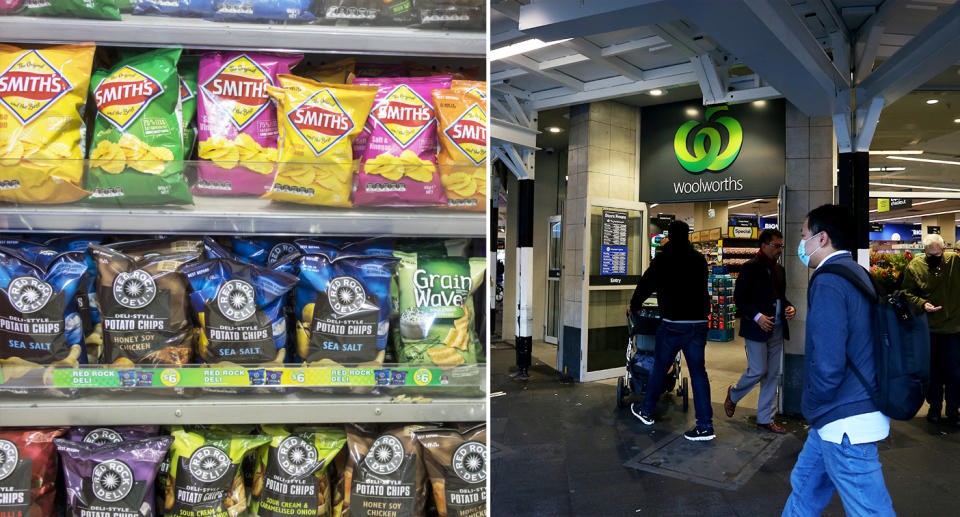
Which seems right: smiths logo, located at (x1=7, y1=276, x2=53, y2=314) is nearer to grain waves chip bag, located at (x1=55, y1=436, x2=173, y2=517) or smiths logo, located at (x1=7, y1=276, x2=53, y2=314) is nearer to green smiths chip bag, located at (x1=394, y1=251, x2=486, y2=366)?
grain waves chip bag, located at (x1=55, y1=436, x2=173, y2=517)

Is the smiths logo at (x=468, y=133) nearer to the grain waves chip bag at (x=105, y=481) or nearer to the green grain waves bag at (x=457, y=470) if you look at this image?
the green grain waves bag at (x=457, y=470)

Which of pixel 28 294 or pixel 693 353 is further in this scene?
pixel 693 353

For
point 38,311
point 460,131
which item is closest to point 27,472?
point 38,311

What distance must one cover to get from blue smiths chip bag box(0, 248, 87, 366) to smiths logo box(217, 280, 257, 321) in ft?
1.08

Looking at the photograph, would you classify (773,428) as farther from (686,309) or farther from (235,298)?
(235,298)

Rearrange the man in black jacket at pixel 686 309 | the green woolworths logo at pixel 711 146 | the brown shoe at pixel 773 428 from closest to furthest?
the man in black jacket at pixel 686 309 → the brown shoe at pixel 773 428 → the green woolworths logo at pixel 711 146

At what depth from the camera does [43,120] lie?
4.35ft

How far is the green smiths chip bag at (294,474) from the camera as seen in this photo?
1368mm

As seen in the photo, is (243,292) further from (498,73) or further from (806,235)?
(498,73)

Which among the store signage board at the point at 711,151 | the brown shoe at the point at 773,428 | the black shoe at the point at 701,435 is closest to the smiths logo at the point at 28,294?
the black shoe at the point at 701,435

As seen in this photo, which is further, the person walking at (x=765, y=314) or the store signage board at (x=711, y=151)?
the store signage board at (x=711, y=151)

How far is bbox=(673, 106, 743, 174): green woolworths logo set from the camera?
624cm

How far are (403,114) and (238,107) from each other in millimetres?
415

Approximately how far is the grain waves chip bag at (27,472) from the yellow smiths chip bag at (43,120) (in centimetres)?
53
